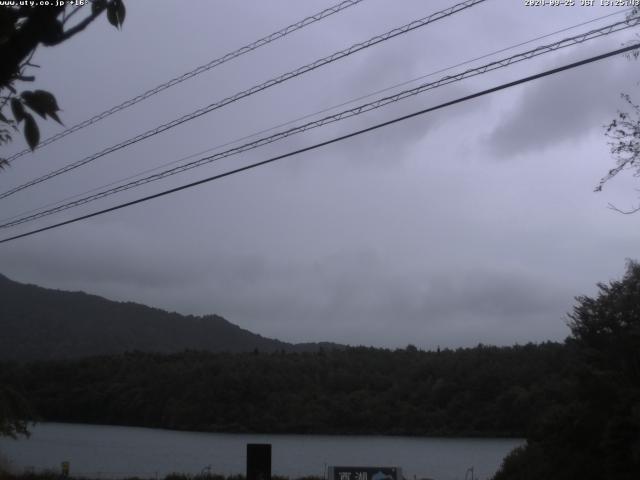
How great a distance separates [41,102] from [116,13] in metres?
0.68

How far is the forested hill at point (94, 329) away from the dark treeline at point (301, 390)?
21.6m

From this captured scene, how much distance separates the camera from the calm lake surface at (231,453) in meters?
40.8

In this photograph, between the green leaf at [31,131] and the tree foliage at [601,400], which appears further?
the tree foliage at [601,400]

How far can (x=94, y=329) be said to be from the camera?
12219 centimetres

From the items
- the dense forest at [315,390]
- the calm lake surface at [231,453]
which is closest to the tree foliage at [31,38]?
the dense forest at [315,390]

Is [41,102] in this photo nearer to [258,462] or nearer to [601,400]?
[258,462]

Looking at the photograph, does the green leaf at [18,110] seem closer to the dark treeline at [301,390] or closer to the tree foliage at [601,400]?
the tree foliage at [601,400]

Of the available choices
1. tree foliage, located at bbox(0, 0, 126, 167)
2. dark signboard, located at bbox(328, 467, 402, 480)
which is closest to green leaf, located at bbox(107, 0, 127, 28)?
tree foliage, located at bbox(0, 0, 126, 167)

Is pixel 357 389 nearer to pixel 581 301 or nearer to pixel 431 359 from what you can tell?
pixel 431 359

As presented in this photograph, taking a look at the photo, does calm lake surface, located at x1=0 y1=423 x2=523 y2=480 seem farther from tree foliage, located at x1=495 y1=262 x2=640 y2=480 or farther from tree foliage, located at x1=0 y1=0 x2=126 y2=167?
tree foliage, located at x1=0 y1=0 x2=126 y2=167

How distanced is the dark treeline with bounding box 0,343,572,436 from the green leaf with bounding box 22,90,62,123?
45.8 meters

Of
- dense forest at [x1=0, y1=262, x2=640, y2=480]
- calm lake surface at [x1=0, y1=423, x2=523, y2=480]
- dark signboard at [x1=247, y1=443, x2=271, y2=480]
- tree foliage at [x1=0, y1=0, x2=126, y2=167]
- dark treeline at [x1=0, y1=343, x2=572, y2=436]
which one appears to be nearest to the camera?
tree foliage at [x1=0, y1=0, x2=126, y2=167]

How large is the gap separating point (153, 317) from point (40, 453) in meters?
83.0

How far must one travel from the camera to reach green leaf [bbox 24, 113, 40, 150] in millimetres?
3744
